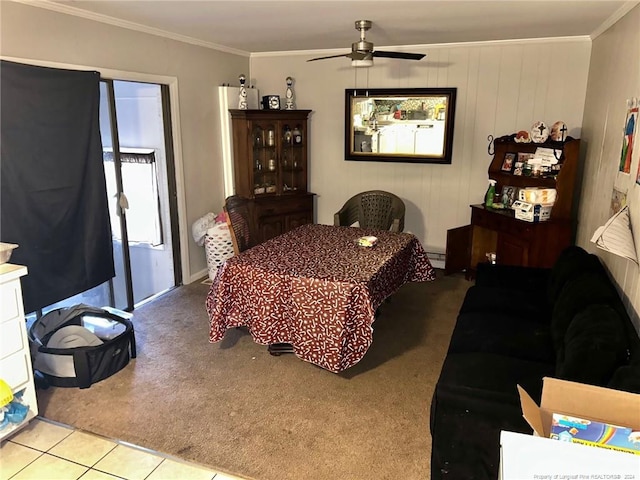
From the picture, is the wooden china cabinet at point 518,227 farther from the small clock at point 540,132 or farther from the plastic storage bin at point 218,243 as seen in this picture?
the plastic storage bin at point 218,243

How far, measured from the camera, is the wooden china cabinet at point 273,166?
497 cm

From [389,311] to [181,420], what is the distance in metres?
2.01

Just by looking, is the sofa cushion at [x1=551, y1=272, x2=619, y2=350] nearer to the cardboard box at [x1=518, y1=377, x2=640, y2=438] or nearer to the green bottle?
the cardboard box at [x1=518, y1=377, x2=640, y2=438]

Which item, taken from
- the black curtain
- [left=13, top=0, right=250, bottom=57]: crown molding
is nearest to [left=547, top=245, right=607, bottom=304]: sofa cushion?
the black curtain

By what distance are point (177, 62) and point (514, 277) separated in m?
3.38

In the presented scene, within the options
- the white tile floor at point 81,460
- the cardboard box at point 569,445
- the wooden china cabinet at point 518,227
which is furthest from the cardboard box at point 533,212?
the white tile floor at point 81,460

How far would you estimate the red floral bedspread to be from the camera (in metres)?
2.88

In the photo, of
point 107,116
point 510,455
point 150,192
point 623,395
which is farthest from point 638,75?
point 150,192

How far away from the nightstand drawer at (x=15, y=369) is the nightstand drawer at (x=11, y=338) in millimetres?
31

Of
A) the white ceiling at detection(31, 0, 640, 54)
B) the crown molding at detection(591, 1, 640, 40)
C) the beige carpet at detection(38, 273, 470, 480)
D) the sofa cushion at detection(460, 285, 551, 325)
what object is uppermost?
the white ceiling at detection(31, 0, 640, 54)

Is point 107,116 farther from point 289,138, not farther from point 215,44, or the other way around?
point 289,138

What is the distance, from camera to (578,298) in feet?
8.21

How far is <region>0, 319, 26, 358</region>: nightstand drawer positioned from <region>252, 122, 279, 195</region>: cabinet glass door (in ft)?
9.46

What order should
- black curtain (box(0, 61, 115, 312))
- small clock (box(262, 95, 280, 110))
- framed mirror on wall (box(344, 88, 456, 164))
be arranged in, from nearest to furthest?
black curtain (box(0, 61, 115, 312)) → framed mirror on wall (box(344, 88, 456, 164)) → small clock (box(262, 95, 280, 110))
